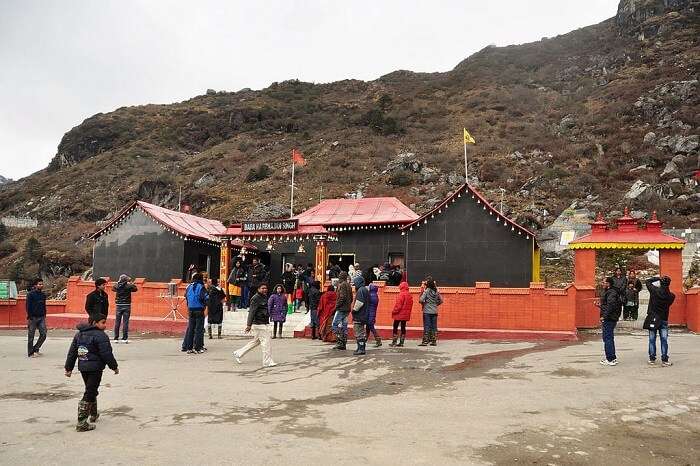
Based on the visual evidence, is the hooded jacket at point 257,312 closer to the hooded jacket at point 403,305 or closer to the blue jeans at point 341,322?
the blue jeans at point 341,322

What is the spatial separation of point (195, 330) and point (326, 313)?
133 inches

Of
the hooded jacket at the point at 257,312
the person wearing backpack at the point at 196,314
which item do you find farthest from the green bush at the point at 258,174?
the hooded jacket at the point at 257,312

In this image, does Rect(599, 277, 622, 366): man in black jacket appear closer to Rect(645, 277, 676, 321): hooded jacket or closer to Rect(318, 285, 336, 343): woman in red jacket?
Rect(645, 277, 676, 321): hooded jacket

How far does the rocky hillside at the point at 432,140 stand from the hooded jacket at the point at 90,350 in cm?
3223

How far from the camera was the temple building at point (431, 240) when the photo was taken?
20.6 m

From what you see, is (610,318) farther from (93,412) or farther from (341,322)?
(93,412)

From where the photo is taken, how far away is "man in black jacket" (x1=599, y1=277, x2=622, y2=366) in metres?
10.8

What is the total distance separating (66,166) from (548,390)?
82956 millimetres

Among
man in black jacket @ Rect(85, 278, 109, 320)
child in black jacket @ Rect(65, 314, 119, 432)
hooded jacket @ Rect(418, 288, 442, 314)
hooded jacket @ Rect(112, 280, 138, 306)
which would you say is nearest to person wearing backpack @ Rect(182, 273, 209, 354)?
man in black jacket @ Rect(85, 278, 109, 320)

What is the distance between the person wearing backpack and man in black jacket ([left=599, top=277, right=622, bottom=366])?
27.7 feet

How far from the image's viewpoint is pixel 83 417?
680 centimetres

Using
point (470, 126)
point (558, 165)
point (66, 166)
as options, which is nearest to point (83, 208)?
point (66, 166)

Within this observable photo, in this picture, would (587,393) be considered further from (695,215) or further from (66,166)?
(66,166)

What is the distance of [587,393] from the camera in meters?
8.67
